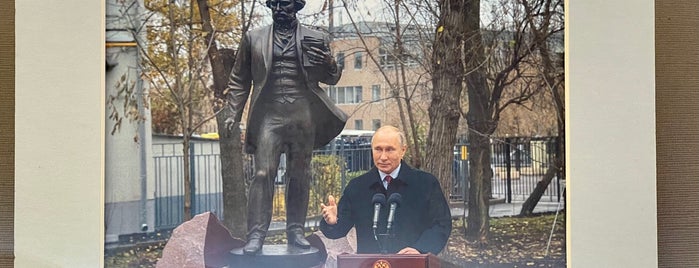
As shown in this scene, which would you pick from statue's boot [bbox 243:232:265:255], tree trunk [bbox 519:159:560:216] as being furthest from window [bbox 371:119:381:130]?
tree trunk [bbox 519:159:560:216]

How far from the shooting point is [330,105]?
523 cm

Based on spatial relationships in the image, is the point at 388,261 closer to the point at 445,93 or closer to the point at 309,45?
the point at 445,93

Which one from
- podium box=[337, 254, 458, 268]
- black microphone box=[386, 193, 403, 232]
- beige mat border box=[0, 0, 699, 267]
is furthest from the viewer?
black microphone box=[386, 193, 403, 232]

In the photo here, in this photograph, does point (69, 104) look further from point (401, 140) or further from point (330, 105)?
point (401, 140)

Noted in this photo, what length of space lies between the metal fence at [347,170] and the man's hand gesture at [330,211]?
0.56 feet

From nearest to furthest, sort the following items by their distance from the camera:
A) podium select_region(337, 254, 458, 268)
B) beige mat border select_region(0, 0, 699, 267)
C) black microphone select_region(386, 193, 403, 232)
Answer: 1. beige mat border select_region(0, 0, 699, 267)
2. podium select_region(337, 254, 458, 268)
3. black microphone select_region(386, 193, 403, 232)

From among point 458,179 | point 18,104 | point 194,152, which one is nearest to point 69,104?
point 18,104

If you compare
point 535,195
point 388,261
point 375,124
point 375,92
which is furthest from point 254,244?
point 535,195

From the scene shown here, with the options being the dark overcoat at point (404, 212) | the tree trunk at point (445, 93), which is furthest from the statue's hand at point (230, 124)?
the tree trunk at point (445, 93)

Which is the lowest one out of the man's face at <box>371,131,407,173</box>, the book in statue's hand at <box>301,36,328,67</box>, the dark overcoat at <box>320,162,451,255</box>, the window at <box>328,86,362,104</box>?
the dark overcoat at <box>320,162,451,255</box>

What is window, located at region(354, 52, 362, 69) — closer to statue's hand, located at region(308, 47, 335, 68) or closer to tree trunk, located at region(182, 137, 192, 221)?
statue's hand, located at region(308, 47, 335, 68)

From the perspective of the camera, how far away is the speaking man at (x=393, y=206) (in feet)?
17.0

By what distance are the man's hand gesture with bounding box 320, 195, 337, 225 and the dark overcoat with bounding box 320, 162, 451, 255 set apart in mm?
34

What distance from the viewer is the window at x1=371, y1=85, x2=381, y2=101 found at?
5.20 m
